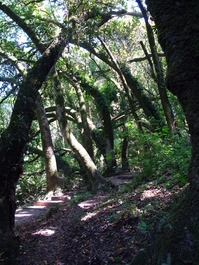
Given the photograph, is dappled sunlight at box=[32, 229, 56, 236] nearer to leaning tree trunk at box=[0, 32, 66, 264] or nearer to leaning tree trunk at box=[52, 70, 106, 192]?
leaning tree trunk at box=[0, 32, 66, 264]

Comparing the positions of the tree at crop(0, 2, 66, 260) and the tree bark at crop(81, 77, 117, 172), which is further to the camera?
the tree bark at crop(81, 77, 117, 172)

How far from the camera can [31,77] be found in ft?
20.0

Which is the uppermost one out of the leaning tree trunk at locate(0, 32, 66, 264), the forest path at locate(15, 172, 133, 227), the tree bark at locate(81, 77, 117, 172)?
the tree bark at locate(81, 77, 117, 172)

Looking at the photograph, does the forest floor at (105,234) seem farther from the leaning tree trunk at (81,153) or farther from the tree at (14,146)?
the leaning tree trunk at (81,153)

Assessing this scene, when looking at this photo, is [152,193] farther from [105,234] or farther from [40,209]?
[40,209]

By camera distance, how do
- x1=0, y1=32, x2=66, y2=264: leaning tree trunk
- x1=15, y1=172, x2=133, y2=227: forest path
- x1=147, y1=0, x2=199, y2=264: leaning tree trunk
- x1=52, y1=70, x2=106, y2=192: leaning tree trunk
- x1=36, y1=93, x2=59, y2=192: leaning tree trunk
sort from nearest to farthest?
1. x1=147, y1=0, x2=199, y2=264: leaning tree trunk
2. x1=0, y1=32, x2=66, y2=264: leaning tree trunk
3. x1=15, y1=172, x2=133, y2=227: forest path
4. x1=52, y1=70, x2=106, y2=192: leaning tree trunk
5. x1=36, y1=93, x2=59, y2=192: leaning tree trunk

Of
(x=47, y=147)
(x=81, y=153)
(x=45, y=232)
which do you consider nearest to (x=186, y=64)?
(x=45, y=232)

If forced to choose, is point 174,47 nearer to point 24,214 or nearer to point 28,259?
point 28,259

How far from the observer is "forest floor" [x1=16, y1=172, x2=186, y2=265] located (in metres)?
3.97

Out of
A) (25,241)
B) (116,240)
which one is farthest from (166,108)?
(25,241)

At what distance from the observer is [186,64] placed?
2.81 meters

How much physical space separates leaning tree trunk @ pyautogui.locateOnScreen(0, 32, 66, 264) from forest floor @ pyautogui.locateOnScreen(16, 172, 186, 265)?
2.32 feet

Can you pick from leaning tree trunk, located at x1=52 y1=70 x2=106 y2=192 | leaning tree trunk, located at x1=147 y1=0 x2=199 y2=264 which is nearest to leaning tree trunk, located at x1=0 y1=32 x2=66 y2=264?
leaning tree trunk, located at x1=147 y1=0 x2=199 y2=264

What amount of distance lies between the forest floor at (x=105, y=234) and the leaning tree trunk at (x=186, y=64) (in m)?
0.38
